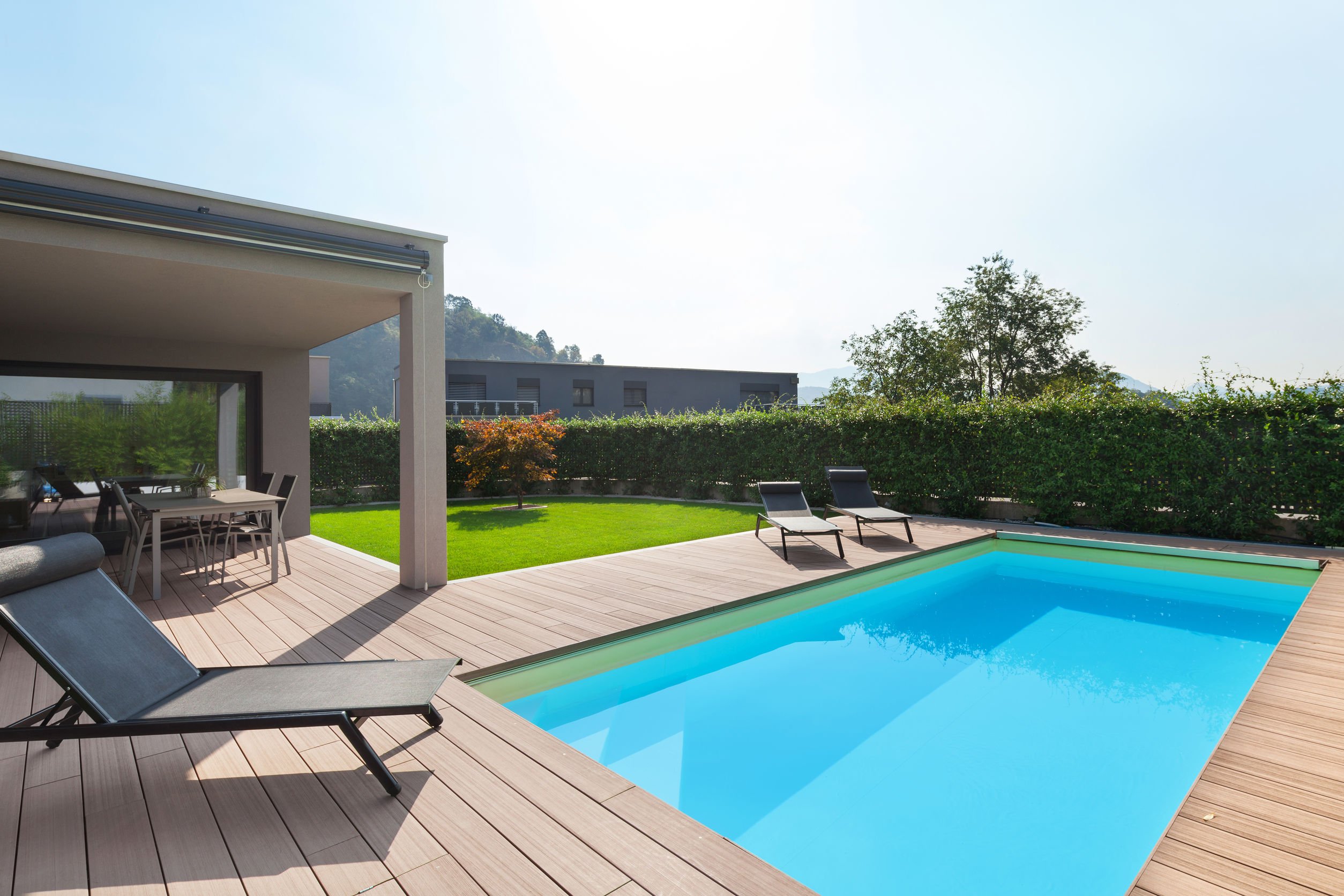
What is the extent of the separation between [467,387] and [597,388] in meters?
6.15

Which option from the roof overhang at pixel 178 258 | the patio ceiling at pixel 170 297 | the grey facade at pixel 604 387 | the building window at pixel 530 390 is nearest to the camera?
the roof overhang at pixel 178 258

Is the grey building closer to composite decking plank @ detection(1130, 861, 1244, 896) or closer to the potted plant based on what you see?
the potted plant

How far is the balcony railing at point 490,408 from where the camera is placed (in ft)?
89.8

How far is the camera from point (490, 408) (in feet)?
92.8

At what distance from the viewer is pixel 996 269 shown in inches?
1048

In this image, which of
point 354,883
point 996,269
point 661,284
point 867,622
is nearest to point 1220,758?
point 867,622

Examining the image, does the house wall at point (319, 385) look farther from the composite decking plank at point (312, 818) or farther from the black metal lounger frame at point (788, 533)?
the composite decking plank at point (312, 818)

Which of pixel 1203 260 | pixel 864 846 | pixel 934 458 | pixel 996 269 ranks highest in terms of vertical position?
pixel 996 269

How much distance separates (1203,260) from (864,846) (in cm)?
2052

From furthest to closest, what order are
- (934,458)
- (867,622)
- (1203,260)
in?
1. (1203,260)
2. (934,458)
3. (867,622)

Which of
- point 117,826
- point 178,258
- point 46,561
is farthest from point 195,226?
point 117,826

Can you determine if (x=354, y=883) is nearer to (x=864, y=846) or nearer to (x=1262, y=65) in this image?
(x=864, y=846)

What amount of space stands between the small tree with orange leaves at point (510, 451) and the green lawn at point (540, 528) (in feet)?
2.69

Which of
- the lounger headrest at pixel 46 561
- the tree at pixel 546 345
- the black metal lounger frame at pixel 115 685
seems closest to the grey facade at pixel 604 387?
the lounger headrest at pixel 46 561
